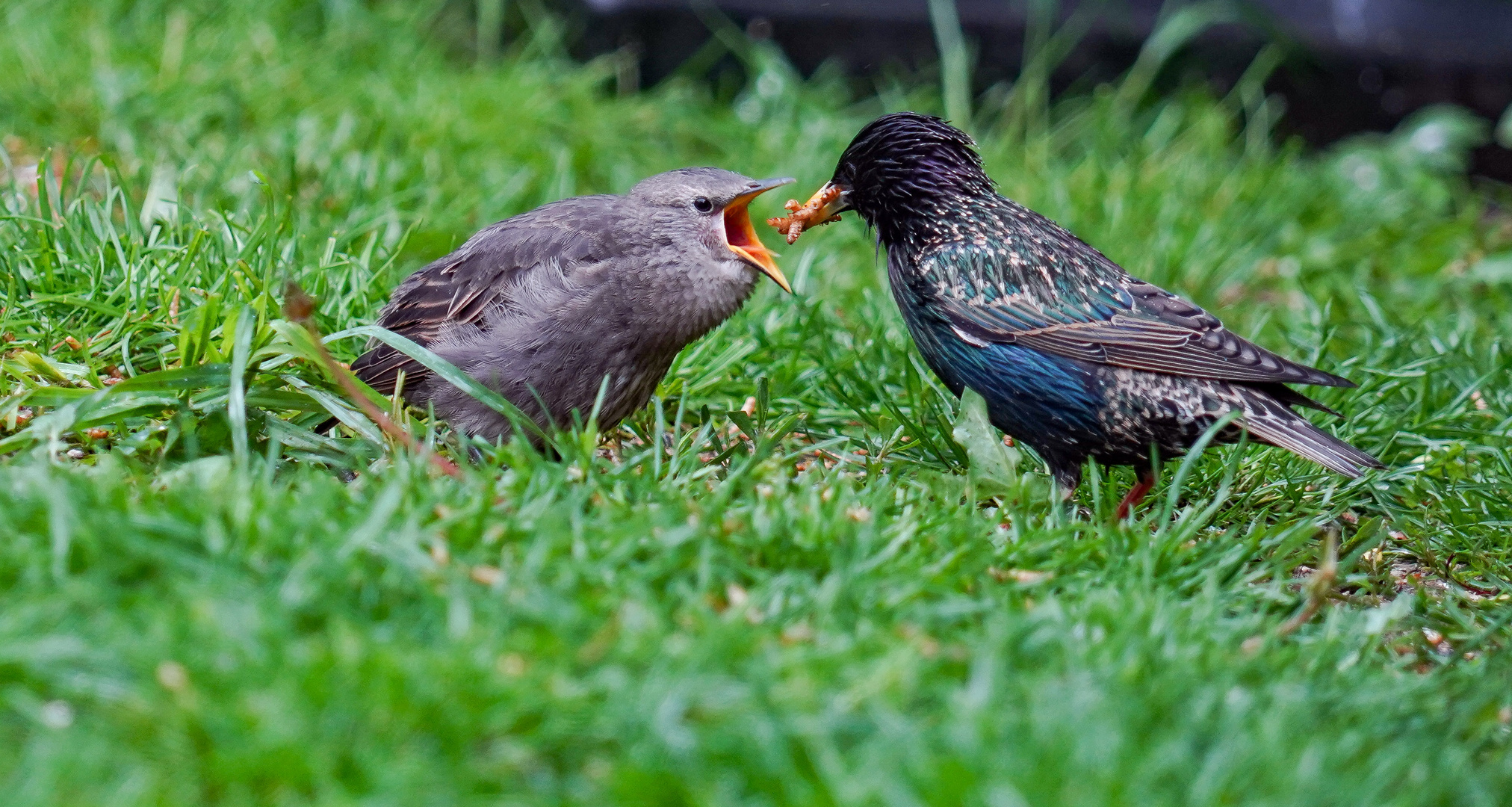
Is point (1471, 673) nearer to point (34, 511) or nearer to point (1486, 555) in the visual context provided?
point (1486, 555)

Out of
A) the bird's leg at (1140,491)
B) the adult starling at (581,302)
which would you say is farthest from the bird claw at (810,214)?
the bird's leg at (1140,491)

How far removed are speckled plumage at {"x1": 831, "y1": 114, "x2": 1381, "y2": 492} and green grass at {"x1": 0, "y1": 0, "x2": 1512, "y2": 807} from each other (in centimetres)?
19

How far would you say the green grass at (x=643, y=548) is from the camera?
7.45 feet

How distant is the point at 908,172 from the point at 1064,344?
73cm

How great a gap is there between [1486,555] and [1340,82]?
514 cm

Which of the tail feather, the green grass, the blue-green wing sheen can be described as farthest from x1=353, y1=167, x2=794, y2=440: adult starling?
the tail feather

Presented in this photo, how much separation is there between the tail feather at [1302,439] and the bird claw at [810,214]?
1.43 metres

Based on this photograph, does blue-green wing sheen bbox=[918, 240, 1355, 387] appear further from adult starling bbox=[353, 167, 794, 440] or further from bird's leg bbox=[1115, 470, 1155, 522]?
adult starling bbox=[353, 167, 794, 440]

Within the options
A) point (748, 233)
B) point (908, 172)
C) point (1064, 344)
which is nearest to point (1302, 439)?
point (1064, 344)

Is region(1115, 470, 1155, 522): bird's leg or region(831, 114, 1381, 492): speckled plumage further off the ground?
region(831, 114, 1381, 492): speckled plumage

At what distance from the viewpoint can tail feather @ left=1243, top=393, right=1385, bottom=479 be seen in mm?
3740

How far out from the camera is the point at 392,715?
2.25m

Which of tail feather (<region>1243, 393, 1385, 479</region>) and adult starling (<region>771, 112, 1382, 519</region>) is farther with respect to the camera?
adult starling (<region>771, 112, 1382, 519</region>)

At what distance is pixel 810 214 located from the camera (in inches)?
181
